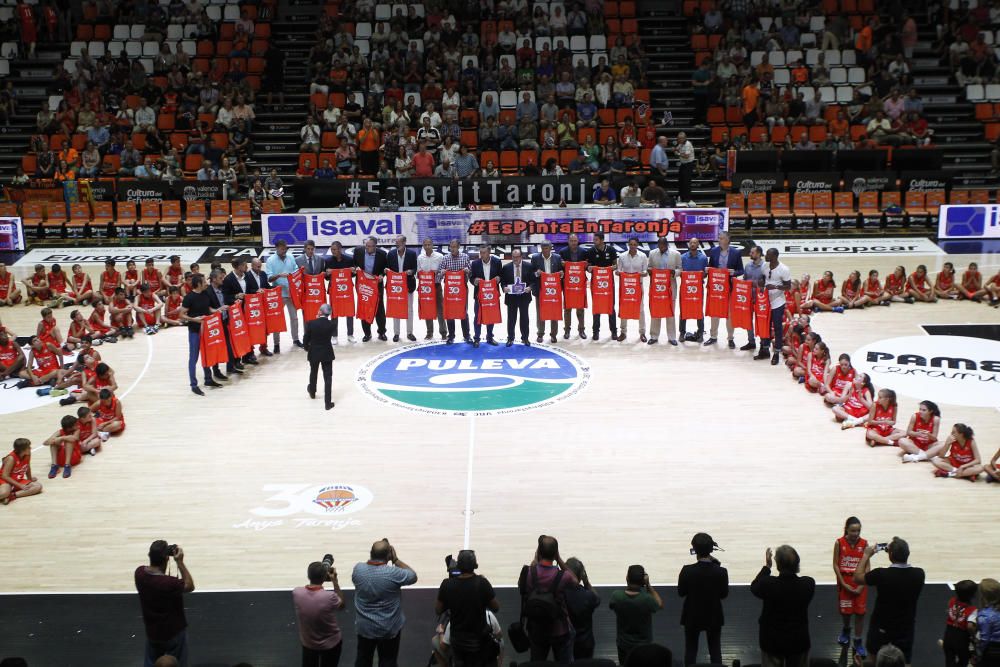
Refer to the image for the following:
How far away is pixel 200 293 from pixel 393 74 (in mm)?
15382

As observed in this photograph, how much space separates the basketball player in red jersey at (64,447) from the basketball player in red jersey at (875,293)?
13701 millimetres

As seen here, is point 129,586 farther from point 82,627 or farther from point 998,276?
point 998,276

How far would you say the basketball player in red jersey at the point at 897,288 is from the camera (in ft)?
63.1

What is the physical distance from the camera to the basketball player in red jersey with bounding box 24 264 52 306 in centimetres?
1994

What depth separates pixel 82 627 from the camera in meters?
9.16

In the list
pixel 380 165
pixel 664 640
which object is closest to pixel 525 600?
pixel 664 640

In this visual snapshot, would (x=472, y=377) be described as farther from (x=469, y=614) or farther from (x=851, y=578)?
(x=469, y=614)

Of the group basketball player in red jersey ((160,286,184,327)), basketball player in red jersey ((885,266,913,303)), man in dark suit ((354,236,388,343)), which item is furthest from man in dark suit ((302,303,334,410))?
basketball player in red jersey ((885,266,913,303))

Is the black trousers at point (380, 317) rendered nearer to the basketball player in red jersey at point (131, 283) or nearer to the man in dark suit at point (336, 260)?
the man in dark suit at point (336, 260)

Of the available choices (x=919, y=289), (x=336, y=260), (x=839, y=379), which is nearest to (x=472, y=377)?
(x=336, y=260)

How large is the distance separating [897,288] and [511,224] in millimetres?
8354

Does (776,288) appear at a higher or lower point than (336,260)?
lower

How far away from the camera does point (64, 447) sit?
12.4 meters

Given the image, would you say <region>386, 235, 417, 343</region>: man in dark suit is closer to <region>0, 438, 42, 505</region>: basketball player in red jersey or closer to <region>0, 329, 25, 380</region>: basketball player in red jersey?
<region>0, 329, 25, 380</region>: basketball player in red jersey
